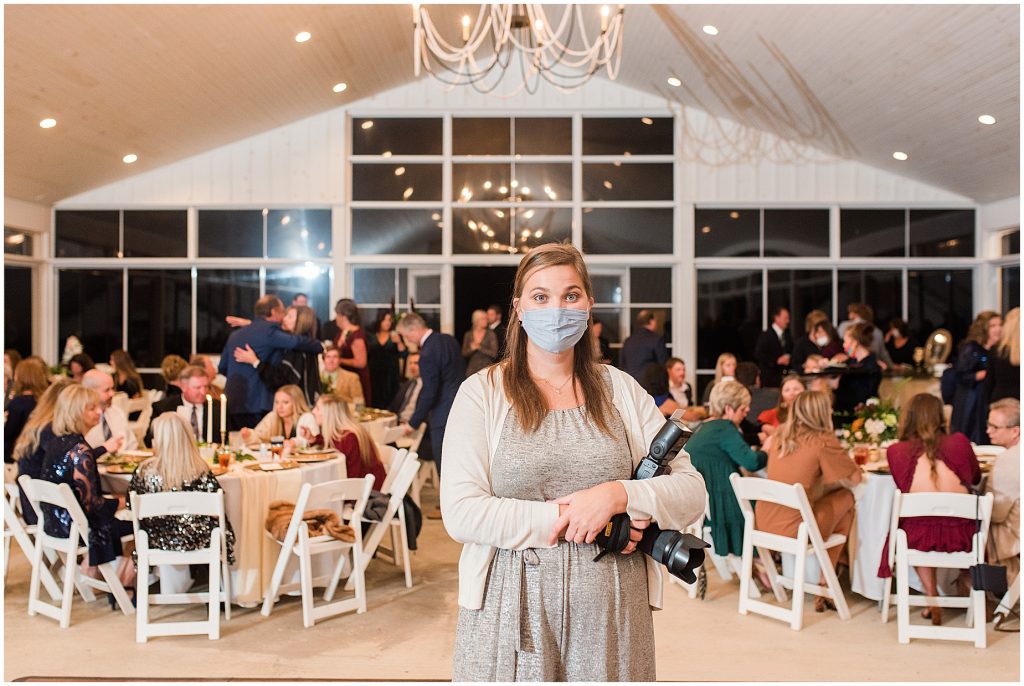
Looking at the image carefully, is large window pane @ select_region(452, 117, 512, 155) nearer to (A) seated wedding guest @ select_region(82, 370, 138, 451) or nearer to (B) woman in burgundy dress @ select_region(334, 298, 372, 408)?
(B) woman in burgundy dress @ select_region(334, 298, 372, 408)

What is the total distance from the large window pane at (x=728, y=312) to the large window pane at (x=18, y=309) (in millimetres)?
8284

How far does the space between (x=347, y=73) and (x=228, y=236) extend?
2727 millimetres

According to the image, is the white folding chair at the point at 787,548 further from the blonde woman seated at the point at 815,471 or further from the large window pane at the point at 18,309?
the large window pane at the point at 18,309

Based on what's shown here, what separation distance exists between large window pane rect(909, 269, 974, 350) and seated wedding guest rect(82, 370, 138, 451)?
905 cm

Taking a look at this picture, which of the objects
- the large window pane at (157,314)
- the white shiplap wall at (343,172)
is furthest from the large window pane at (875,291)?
the large window pane at (157,314)

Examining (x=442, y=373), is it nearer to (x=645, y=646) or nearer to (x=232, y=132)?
(x=645, y=646)

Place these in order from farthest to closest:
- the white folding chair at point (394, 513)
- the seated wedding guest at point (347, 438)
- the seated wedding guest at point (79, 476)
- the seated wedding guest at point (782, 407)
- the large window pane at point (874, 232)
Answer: the large window pane at point (874, 232), the seated wedding guest at point (782, 407), the seated wedding guest at point (347, 438), the white folding chair at point (394, 513), the seated wedding guest at point (79, 476)

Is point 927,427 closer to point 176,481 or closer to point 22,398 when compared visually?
point 176,481

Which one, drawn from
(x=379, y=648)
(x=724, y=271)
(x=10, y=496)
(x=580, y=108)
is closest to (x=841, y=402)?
(x=724, y=271)

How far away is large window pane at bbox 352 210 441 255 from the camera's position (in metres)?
11.7

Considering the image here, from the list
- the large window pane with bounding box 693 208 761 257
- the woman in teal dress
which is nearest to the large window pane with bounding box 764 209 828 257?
the large window pane with bounding box 693 208 761 257

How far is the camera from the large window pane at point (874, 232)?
11.6m

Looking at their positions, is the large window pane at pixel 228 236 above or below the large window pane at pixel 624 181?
below

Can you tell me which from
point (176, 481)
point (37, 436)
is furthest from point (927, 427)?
point (37, 436)
